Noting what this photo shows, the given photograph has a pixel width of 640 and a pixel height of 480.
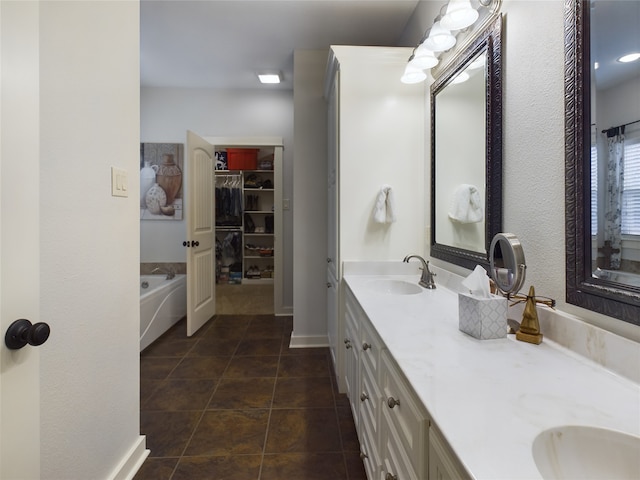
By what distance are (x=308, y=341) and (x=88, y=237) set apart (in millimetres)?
2101

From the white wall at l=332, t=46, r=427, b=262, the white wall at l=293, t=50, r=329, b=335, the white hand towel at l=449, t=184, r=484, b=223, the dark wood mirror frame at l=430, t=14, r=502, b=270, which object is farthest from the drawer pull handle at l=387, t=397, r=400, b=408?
the white wall at l=293, t=50, r=329, b=335

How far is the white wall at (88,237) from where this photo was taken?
3.16 feet

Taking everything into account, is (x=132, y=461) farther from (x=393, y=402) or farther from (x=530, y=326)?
(x=530, y=326)

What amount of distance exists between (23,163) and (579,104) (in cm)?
135

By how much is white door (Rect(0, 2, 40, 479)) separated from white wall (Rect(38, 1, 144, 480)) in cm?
19

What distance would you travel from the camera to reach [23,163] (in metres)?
0.65

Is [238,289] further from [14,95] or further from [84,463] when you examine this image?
[14,95]

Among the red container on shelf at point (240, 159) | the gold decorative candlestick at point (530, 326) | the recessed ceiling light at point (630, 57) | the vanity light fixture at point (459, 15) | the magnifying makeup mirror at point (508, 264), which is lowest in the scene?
the gold decorative candlestick at point (530, 326)

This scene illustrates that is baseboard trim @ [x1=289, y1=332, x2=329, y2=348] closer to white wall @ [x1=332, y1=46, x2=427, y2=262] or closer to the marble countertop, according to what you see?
white wall @ [x1=332, y1=46, x2=427, y2=262]

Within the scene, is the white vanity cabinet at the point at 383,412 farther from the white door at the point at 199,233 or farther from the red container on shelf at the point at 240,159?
the red container on shelf at the point at 240,159

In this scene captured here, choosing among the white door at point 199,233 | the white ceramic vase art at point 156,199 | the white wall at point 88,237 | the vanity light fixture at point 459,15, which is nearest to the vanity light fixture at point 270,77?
the white door at point 199,233

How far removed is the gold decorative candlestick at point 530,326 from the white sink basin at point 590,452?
1.29 feet

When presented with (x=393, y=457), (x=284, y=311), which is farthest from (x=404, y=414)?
(x=284, y=311)

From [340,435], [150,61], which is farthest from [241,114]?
[340,435]
